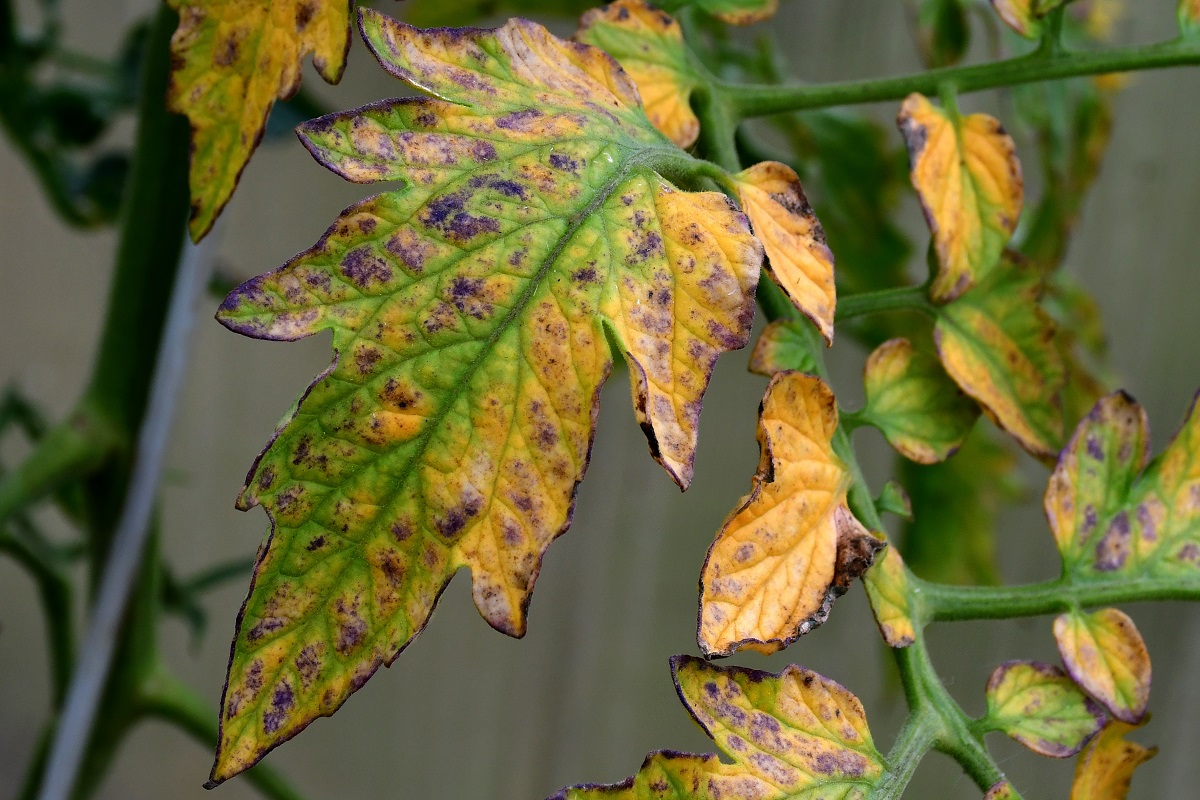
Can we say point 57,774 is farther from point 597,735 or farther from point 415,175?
point 597,735

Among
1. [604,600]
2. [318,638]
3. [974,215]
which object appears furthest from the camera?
[604,600]

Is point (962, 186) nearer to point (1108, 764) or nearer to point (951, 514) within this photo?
point (1108, 764)

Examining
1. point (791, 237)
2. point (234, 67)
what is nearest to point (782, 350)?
point (791, 237)

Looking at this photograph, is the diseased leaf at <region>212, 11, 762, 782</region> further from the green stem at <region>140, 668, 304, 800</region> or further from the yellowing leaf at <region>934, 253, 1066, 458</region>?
the green stem at <region>140, 668, 304, 800</region>

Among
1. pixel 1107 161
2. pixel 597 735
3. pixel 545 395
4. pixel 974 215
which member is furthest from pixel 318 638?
pixel 597 735

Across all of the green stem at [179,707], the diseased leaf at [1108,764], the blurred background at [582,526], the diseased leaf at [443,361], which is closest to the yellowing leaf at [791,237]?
the diseased leaf at [443,361]

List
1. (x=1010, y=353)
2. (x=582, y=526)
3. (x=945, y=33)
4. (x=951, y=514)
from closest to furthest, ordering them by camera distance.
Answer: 1. (x=1010, y=353)
2. (x=945, y=33)
3. (x=951, y=514)
4. (x=582, y=526)
